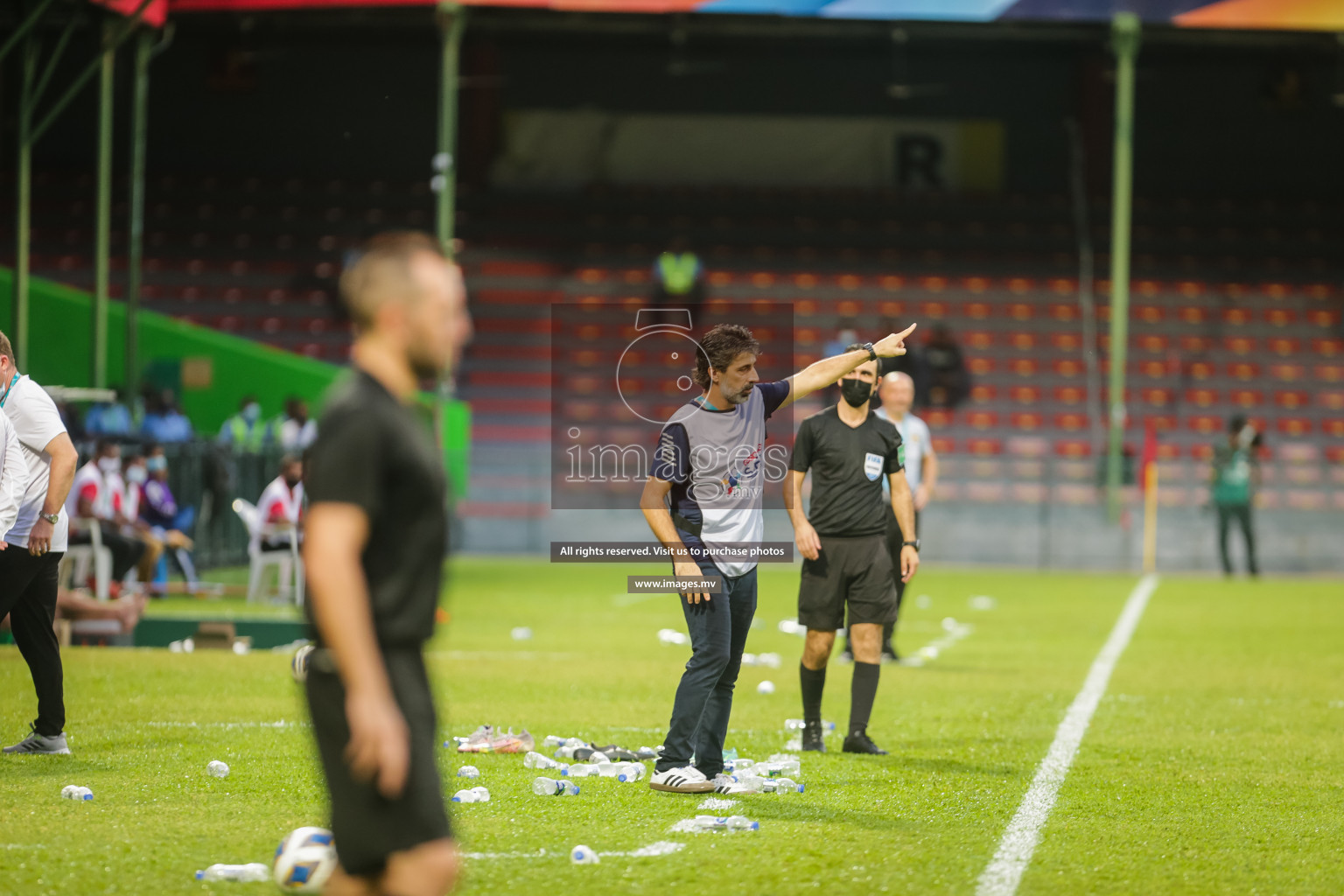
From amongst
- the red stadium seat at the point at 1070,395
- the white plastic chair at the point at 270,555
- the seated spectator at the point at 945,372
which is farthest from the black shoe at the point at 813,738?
the red stadium seat at the point at 1070,395

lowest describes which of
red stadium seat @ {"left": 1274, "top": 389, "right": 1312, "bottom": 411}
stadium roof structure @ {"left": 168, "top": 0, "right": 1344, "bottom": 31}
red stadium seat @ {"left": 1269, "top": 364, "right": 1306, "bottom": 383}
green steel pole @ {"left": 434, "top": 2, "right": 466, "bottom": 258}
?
red stadium seat @ {"left": 1274, "top": 389, "right": 1312, "bottom": 411}

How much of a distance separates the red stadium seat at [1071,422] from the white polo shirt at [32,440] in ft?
81.9

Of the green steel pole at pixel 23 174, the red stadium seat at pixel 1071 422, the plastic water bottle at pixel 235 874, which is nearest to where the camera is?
the plastic water bottle at pixel 235 874

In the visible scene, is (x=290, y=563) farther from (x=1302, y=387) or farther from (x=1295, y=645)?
(x=1302, y=387)

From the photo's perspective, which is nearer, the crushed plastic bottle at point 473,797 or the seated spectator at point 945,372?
the crushed plastic bottle at point 473,797

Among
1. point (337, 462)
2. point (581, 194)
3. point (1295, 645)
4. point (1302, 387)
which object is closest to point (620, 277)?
point (581, 194)

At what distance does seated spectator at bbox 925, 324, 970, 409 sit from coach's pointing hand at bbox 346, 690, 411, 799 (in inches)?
1052

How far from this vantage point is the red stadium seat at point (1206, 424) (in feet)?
102

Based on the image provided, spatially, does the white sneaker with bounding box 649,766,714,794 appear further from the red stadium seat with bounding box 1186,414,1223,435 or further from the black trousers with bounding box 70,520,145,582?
the red stadium seat with bounding box 1186,414,1223,435

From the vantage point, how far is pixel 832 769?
8.55m

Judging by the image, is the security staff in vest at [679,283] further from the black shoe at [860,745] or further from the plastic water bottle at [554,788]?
the plastic water bottle at [554,788]

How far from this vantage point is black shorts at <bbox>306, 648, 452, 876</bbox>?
3.79 m

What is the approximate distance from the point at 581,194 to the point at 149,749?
88.4ft

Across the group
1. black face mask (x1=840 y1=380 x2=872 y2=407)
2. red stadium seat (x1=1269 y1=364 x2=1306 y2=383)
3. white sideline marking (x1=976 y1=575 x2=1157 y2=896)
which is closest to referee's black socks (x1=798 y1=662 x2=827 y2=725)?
white sideline marking (x1=976 y1=575 x2=1157 y2=896)
